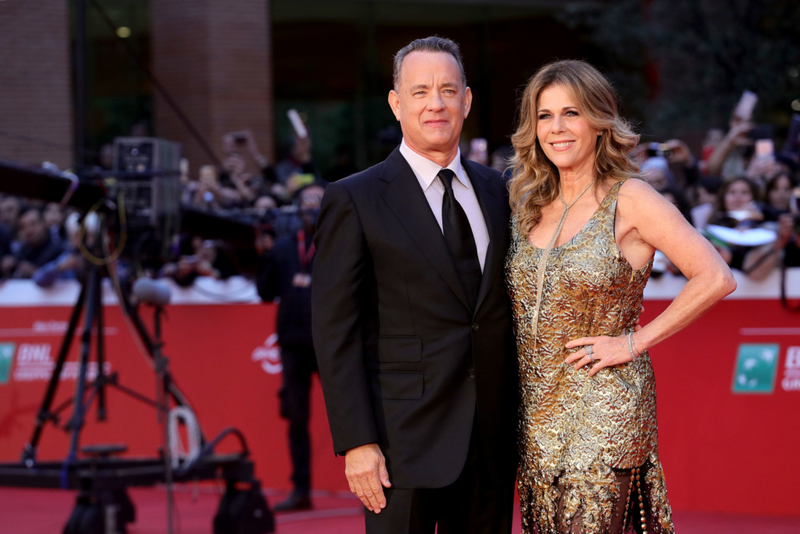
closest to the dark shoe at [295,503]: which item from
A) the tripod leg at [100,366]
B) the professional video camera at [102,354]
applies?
the professional video camera at [102,354]

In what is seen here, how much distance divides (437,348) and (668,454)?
11.8 ft

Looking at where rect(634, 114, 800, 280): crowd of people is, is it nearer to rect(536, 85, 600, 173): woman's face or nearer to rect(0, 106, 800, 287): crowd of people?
rect(0, 106, 800, 287): crowd of people

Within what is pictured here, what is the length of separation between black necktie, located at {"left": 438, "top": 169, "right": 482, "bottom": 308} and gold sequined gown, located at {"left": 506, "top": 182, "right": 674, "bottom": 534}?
135mm

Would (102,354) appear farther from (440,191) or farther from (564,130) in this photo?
(564,130)

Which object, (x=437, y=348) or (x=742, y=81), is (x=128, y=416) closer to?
(x=437, y=348)

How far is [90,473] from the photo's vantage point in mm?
5309

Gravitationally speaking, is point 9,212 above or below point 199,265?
above

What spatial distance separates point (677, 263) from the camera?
9.54 ft

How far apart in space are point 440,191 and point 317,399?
13.3 feet

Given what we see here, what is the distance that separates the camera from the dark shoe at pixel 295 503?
6355 millimetres

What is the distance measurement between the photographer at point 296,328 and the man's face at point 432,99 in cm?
342

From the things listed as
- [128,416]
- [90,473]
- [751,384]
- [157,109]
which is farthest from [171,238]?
[157,109]

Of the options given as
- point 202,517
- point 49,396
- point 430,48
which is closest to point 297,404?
point 202,517

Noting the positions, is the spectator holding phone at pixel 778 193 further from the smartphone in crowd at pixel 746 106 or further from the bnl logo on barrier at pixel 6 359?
the bnl logo on barrier at pixel 6 359
